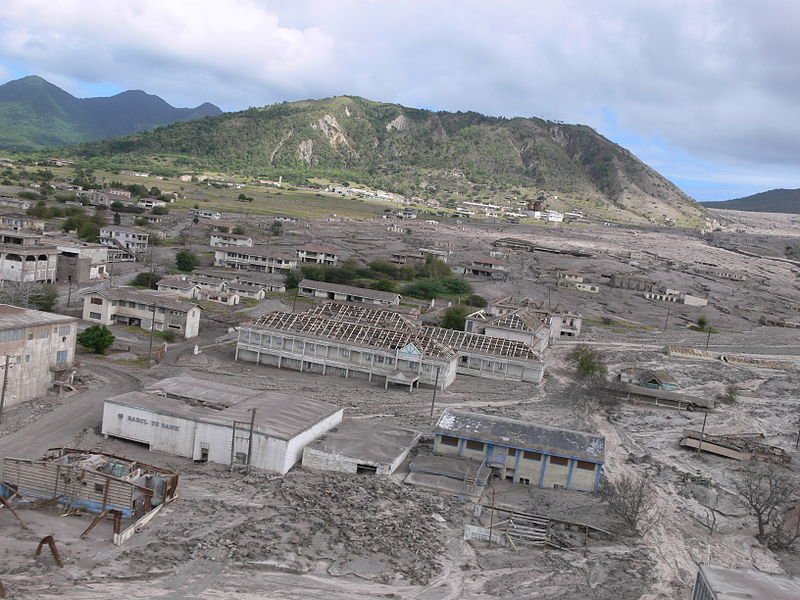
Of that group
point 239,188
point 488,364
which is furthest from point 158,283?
point 239,188

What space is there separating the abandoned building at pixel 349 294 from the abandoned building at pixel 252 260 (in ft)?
35.4

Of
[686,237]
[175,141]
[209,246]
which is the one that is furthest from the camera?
[175,141]

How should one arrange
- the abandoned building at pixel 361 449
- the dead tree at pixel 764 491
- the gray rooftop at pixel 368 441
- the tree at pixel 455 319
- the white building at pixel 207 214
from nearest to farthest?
the dead tree at pixel 764 491 → the abandoned building at pixel 361 449 → the gray rooftop at pixel 368 441 → the tree at pixel 455 319 → the white building at pixel 207 214

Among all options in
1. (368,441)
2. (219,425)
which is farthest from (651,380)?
(219,425)

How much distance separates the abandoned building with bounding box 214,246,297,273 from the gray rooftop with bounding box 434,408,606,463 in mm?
43975

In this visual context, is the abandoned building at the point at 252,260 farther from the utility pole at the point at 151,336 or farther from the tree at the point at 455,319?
the utility pole at the point at 151,336

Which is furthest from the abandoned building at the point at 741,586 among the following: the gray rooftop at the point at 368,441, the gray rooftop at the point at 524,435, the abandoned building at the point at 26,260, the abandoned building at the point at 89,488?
the abandoned building at the point at 26,260

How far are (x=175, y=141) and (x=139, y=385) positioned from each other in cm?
17294

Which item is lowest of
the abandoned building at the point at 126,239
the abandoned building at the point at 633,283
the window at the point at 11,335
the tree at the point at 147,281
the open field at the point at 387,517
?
the open field at the point at 387,517

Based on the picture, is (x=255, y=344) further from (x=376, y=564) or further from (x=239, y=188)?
(x=239, y=188)

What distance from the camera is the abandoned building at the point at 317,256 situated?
7412 cm

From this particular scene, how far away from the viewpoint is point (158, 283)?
163ft

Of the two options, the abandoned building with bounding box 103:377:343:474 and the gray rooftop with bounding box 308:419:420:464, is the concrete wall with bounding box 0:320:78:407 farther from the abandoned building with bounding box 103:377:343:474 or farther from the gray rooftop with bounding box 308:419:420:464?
the gray rooftop with bounding box 308:419:420:464

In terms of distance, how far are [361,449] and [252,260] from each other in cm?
4734
